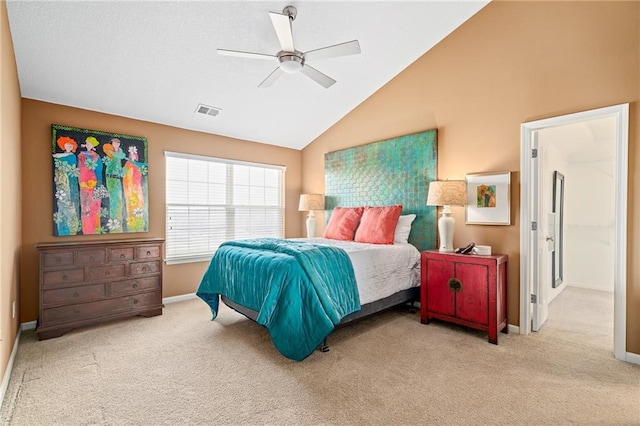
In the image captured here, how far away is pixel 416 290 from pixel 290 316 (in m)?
1.87

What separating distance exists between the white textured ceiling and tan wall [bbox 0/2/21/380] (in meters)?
0.31

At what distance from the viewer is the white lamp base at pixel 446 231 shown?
3.42 m

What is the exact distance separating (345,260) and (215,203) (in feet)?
8.64

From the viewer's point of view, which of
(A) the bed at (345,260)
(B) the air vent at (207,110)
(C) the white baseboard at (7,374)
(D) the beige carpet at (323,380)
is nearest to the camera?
(D) the beige carpet at (323,380)

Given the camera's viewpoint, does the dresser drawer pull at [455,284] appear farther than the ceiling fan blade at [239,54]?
Yes

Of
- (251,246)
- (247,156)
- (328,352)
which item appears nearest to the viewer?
(328,352)

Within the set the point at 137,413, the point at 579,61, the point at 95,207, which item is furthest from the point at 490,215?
the point at 95,207

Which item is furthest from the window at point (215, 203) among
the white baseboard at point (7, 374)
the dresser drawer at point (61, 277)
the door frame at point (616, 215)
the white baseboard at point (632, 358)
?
the white baseboard at point (632, 358)

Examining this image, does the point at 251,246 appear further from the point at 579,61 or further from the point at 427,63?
the point at 579,61

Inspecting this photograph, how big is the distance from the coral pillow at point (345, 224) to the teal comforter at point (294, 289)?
125 centimetres

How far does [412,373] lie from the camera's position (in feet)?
7.63

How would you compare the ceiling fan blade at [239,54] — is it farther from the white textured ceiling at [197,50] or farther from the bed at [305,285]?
the bed at [305,285]

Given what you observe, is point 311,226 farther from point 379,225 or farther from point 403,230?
point 403,230

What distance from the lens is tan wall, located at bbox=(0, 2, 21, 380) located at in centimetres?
209
